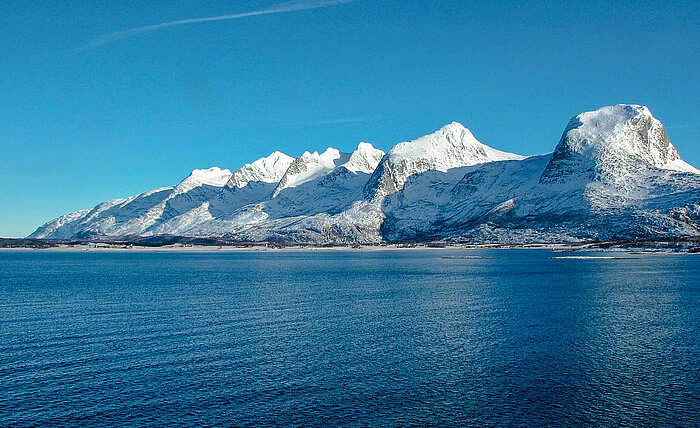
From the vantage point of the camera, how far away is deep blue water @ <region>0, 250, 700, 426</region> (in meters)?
29.6

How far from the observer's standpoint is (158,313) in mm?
62625

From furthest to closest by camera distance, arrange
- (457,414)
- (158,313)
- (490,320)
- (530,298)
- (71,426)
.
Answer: (530,298) < (158,313) < (490,320) < (457,414) < (71,426)

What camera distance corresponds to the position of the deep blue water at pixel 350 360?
29.6 m

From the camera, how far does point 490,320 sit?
57812 mm

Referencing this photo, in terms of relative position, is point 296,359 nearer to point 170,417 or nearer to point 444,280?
point 170,417

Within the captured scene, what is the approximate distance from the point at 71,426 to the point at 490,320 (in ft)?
135

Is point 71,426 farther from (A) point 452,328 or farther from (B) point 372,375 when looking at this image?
(A) point 452,328

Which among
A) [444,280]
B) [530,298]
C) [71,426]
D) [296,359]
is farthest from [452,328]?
[444,280]

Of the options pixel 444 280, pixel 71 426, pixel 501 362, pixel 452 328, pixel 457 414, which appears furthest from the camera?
pixel 444 280

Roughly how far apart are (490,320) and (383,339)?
Result: 48.4ft

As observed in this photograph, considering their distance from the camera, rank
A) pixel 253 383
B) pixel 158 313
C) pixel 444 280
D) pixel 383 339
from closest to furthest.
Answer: pixel 253 383 < pixel 383 339 < pixel 158 313 < pixel 444 280

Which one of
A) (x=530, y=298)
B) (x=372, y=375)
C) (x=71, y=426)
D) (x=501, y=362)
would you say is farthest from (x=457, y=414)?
(x=530, y=298)

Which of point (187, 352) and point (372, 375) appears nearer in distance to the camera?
point (372, 375)

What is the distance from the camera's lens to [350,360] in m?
40.7
